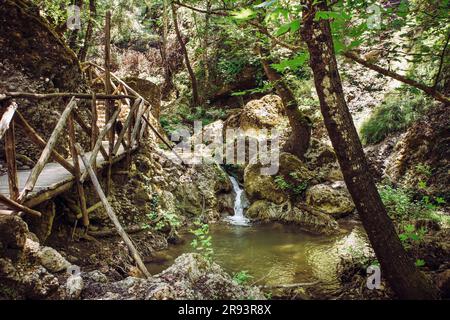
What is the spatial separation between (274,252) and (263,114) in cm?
618

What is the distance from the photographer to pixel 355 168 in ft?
10.5

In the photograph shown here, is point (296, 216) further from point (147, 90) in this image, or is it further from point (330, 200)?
point (147, 90)

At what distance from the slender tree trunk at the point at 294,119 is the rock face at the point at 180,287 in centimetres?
680

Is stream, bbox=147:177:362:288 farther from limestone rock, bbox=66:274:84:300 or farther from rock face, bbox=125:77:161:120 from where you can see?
rock face, bbox=125:77:161:120

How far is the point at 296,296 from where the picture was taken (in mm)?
4031

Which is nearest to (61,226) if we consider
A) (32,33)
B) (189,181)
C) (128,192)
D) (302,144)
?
(128,192)

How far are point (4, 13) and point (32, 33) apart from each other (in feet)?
1.58

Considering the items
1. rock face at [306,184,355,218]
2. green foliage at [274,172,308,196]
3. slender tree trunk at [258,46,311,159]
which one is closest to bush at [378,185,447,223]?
rock face at [306,184,355,218]

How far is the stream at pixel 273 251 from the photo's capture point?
5023 millimetres

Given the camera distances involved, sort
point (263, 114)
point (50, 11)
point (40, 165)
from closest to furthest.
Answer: point (40, 165), point (50, 11), point (263, 114)

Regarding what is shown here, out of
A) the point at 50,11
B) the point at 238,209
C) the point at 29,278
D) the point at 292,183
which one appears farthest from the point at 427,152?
the point at 50,11

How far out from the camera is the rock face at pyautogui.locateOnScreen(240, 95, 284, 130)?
1109 cm

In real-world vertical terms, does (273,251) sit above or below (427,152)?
below
